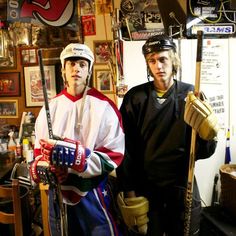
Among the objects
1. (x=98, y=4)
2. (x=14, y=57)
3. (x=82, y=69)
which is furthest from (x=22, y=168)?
(x=98, y=4)

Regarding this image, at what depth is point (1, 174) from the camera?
2279 millimetres

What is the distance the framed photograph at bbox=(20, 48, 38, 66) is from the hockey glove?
63.1 inches

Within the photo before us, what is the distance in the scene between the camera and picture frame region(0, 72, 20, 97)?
2.78 meters

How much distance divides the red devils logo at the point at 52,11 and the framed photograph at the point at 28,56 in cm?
39

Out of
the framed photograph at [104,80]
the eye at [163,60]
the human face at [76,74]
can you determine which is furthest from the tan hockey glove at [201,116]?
the framed photograph at [104,80]

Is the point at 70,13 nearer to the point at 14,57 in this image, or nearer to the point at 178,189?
the point at 14,57

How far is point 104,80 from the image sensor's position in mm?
2498

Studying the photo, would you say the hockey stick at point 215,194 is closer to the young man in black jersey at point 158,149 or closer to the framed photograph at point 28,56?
the young man in black jersey at point 158,149

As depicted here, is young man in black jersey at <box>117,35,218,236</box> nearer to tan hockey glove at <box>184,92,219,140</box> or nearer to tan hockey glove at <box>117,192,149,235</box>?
tan hockey glove at <box>117,192,149,235</box>

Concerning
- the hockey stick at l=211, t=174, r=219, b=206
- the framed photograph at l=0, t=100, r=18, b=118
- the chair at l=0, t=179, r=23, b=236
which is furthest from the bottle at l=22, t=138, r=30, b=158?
the hockey stick at l=211, t=174, r=219, b=206

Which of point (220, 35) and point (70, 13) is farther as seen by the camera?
point (70, 13)

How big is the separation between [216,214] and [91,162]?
111 cm

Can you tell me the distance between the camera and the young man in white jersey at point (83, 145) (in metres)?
1.43

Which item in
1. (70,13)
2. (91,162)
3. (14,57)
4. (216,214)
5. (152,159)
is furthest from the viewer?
(14,57)
